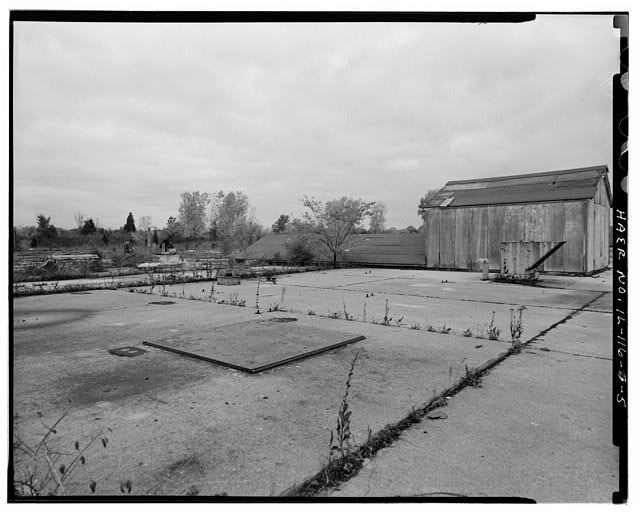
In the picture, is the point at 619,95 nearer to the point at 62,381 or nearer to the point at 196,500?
the point at 196,500

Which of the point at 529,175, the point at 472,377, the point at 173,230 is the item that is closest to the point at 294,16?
the point at 472,377

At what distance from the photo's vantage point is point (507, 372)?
3.82 meters

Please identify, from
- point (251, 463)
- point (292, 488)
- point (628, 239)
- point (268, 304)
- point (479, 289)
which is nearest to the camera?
point (628, 239)

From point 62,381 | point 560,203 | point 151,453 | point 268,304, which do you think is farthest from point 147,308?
point 560,203

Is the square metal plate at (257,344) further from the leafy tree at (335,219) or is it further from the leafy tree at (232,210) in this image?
the leafy tree at (232,210)

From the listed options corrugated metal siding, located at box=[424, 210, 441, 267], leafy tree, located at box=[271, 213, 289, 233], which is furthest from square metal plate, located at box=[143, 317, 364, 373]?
leafy tree, located at box=[271, 213, 289, 233]

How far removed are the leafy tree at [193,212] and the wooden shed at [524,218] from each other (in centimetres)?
2477

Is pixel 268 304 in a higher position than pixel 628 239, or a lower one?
lower

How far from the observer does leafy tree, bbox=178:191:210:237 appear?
39.5 m

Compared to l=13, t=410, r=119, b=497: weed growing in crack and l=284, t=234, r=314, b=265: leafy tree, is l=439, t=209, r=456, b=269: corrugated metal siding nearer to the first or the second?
l=284, t=234, r=314, b=265: leafy tree

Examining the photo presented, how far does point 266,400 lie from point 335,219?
735 inches

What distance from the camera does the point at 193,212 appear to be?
43.8 metres

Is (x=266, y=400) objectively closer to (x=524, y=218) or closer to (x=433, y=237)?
(x=524, y=218)

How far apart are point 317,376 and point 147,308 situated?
493 cm
